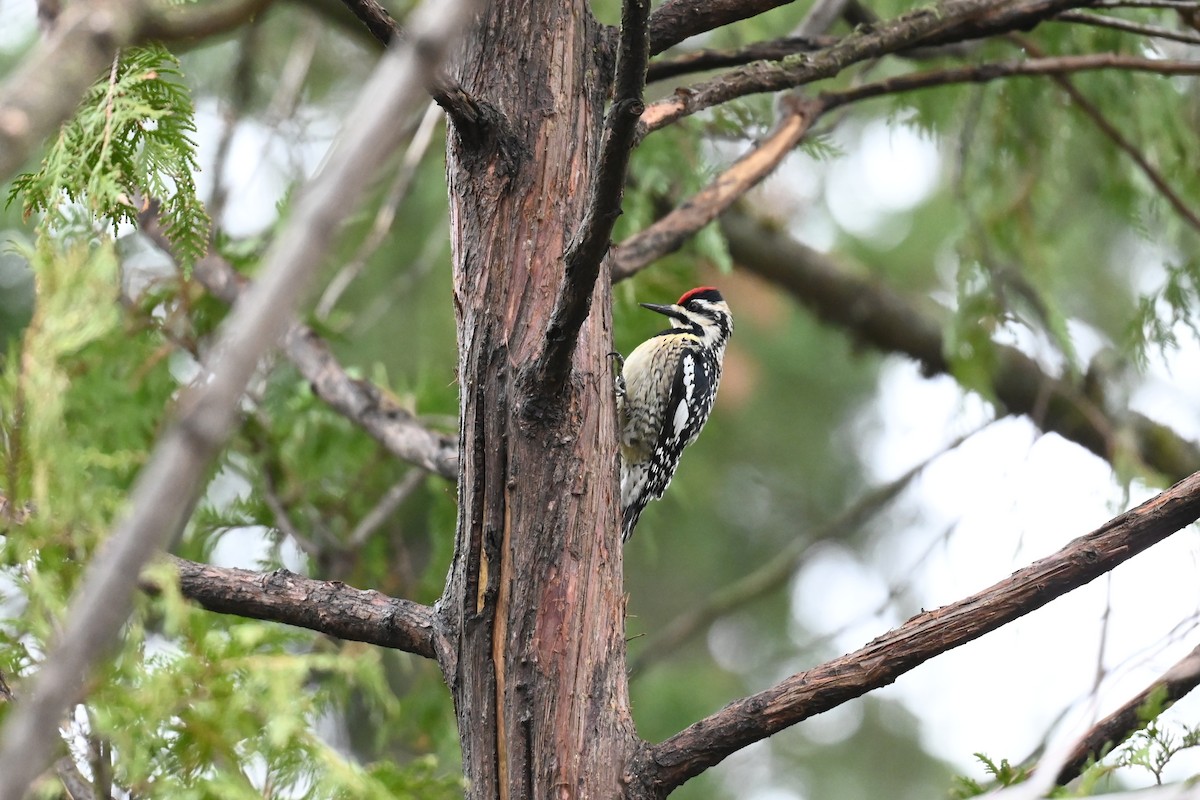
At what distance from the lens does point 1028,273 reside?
4824 mm

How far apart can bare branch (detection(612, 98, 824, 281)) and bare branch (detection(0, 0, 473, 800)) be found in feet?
8.16

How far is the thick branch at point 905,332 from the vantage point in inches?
197

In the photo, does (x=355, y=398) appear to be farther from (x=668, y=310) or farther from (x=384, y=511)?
(x=668, y=310)

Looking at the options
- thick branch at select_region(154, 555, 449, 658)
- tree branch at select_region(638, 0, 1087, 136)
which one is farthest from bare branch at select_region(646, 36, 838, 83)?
thick branch at select_region(154, 555, 449, 658)

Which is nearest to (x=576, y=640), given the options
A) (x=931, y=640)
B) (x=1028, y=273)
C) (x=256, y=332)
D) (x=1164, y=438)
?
(x=931, y=640)

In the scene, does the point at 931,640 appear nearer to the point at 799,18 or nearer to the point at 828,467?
the point at 799,18

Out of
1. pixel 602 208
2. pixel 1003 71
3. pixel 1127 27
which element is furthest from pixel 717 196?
pixel 602 208

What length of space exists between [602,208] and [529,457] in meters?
0.54

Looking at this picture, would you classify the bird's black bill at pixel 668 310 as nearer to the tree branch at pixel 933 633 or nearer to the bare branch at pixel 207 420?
the tree branch at pixel 933 633

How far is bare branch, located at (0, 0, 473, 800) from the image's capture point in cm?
75

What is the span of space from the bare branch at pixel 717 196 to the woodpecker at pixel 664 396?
112 cm

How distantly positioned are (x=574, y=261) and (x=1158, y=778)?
136cm


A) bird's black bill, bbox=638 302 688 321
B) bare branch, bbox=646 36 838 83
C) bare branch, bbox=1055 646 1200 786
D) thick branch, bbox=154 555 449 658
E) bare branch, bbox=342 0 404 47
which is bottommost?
bare branch, bbox=1055 646 1200 786

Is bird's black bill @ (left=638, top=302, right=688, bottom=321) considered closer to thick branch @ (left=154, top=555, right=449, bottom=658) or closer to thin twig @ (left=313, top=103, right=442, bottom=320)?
thin twig @ (left=313, top=103, right=442, bottom=320)
